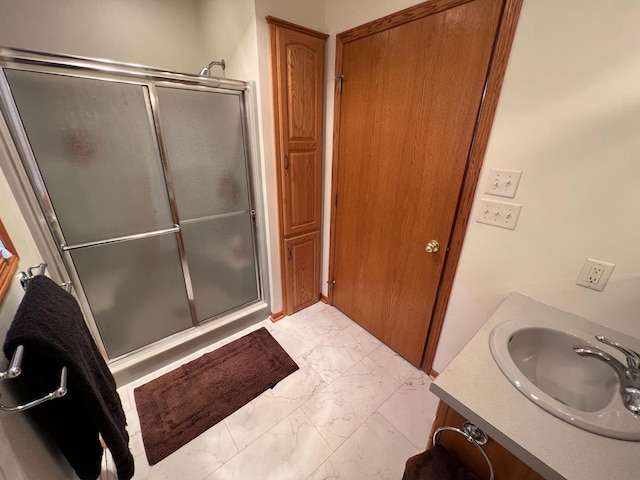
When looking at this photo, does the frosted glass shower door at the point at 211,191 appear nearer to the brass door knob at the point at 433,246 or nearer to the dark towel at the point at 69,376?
the dark towel at the point at 69,376

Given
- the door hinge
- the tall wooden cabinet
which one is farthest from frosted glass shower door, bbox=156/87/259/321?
the door hinge

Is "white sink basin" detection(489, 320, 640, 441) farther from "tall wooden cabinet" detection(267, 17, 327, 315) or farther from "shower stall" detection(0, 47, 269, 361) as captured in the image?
"shower stall" detection(0, 47, 269, 361)

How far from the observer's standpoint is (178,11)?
1.84 meters

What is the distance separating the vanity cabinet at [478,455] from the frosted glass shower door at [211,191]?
156cm

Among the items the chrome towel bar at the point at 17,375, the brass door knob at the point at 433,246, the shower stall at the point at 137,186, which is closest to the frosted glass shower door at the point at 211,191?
the shower stall at the point at 137,186

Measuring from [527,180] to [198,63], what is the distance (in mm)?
2414

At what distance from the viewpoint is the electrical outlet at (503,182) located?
1092mm

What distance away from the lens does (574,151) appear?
3.06 ft

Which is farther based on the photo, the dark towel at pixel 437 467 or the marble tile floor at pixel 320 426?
the marble tile floor at pixel 320 426

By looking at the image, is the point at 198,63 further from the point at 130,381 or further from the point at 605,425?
the point at 605,425

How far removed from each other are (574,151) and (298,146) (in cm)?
142

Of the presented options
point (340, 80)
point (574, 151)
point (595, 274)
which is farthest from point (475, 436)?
point (340, 80)

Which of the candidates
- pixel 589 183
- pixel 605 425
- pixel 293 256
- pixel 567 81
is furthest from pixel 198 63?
pixel 605 425

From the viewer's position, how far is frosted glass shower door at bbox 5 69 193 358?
3.65ft
